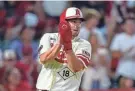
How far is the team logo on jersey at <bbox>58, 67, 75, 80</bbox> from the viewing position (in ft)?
17.5

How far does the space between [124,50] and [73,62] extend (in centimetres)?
522

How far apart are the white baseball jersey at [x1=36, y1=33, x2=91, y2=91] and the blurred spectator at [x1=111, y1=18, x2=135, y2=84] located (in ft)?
14.6

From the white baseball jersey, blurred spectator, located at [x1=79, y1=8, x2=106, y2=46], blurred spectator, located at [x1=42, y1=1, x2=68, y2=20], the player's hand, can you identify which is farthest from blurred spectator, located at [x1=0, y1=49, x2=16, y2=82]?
the player's hand

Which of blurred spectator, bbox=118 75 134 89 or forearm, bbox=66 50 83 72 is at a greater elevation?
forearm, bbox=66 50 83 72

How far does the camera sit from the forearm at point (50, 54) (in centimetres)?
480

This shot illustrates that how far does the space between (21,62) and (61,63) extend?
3983 mm

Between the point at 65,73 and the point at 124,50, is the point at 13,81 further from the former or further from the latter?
the point at 65,73

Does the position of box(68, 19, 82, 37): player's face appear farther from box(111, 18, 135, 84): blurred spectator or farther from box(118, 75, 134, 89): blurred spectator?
box(111, 18, 135, 84): blurred spectator

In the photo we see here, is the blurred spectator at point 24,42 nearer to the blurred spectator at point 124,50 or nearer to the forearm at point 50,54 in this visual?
the blurred spectator at point 124,50

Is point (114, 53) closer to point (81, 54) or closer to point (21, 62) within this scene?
point (21, 62)

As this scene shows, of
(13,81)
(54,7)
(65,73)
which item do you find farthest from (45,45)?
(54,7)

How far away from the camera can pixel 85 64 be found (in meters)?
5.19

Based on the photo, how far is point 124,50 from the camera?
32.9 ft

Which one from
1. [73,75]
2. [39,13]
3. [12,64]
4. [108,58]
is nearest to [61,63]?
[73,75]
